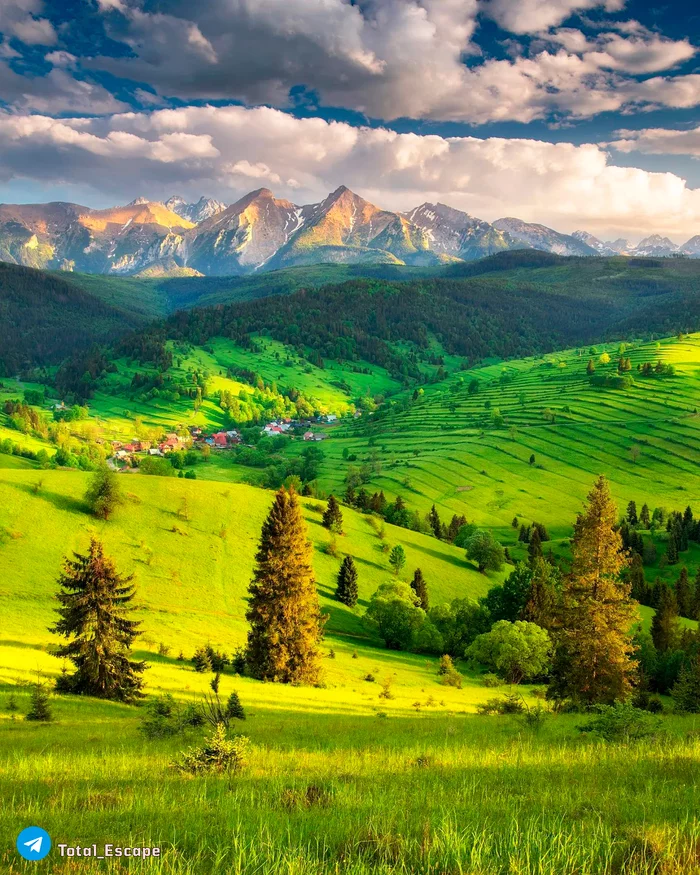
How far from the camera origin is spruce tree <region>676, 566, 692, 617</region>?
116 metres

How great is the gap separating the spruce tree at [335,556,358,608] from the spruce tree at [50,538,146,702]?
48719mm

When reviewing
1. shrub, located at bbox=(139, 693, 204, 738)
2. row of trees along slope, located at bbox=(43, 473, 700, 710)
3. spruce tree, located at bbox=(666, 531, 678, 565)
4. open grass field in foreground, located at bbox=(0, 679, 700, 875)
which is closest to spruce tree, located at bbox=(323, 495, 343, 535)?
row of trees along slope, located at bbox=(43, 473, 700, 710)

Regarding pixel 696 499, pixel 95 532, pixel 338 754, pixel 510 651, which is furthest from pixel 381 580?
pixel 696 499

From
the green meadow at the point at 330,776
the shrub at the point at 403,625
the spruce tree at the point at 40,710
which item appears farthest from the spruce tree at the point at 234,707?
the shrub at the point at 403,625

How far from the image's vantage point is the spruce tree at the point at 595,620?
37500mm

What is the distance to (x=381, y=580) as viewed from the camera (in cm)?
9588

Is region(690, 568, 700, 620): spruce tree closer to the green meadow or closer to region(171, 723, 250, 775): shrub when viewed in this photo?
the green meadow

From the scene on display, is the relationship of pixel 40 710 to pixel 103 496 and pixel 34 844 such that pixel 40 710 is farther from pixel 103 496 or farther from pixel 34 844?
pixel 103 496

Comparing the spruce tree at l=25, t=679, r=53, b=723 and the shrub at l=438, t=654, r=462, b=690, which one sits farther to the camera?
the shrub at l=438, t=654, r=462, b=690

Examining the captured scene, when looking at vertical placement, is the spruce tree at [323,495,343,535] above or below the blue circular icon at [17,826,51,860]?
above

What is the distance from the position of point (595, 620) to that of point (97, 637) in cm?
3392

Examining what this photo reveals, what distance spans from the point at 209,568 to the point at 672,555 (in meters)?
129

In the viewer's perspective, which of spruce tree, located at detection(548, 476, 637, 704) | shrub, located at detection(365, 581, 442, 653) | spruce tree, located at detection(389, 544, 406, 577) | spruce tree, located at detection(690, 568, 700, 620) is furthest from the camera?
spruce tree, located at detection(690, 568, 700, 620)

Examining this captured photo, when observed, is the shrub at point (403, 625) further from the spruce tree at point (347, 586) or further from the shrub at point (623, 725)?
the shrub at point (623, 725)
